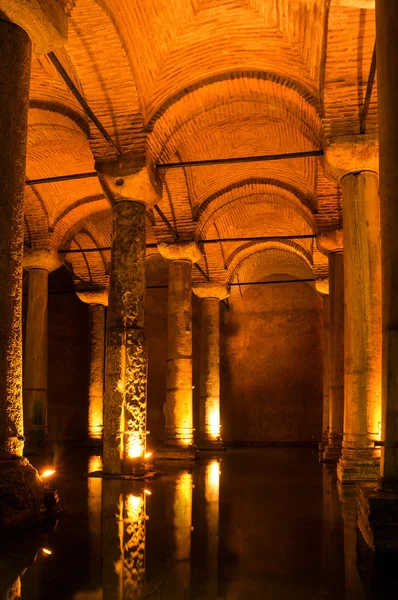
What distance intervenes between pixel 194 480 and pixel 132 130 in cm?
531

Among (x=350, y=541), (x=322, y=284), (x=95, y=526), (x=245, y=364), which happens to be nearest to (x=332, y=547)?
(x=350, y=541)

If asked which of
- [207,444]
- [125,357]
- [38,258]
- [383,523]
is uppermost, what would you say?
[38,258]

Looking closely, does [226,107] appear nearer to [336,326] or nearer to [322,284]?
[336,326]

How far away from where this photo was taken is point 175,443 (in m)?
12.3

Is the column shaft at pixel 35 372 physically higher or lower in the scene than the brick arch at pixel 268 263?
lower

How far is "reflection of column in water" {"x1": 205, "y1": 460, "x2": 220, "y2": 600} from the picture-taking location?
11.0 feet

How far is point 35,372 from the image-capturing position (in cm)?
1299

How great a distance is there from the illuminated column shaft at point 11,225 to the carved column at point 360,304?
4.50 metres

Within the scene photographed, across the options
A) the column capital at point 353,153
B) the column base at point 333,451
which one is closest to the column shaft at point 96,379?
the column base at point 333,451

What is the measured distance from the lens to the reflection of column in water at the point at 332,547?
330 cm

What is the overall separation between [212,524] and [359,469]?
131 inches

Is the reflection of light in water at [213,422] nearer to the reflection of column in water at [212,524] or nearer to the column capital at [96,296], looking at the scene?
the column capital at [96,296]

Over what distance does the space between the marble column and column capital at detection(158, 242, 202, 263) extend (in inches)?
113

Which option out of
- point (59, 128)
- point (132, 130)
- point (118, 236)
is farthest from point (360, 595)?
point (59, 128)
